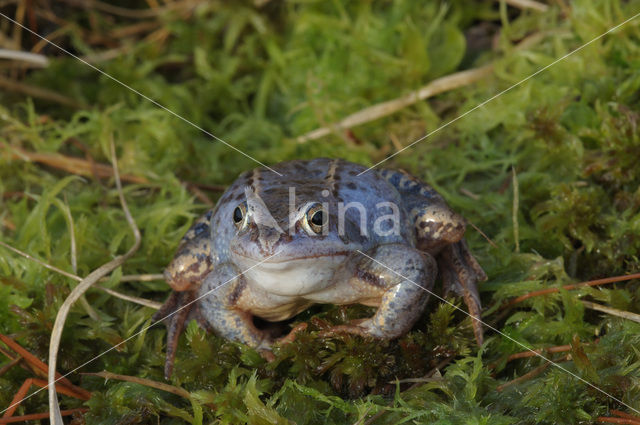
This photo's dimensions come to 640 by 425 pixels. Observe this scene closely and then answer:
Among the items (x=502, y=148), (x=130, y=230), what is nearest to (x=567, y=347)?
(x=502, y=148)

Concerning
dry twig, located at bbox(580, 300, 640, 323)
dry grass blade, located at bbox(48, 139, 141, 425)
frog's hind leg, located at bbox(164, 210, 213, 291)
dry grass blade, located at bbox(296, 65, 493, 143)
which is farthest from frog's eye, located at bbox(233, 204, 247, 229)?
dry grass blade, located at bbox(296, 65, 493, 143)

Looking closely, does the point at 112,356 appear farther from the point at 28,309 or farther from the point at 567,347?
the point at 567,347

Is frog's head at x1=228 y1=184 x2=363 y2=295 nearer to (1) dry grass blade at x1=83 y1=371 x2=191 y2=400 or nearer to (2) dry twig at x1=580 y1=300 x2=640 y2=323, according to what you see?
(1) dry grass blade at x1=83 y1=371 x2=191 y2=400

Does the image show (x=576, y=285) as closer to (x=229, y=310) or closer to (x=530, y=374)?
(x=530, y=374)

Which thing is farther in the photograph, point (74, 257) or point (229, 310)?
point (74, 257)

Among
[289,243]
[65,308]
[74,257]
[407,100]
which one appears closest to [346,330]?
[289,243]


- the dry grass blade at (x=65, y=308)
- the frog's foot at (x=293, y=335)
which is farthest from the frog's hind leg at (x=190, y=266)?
the frog's foot at (x=293, y=335)
